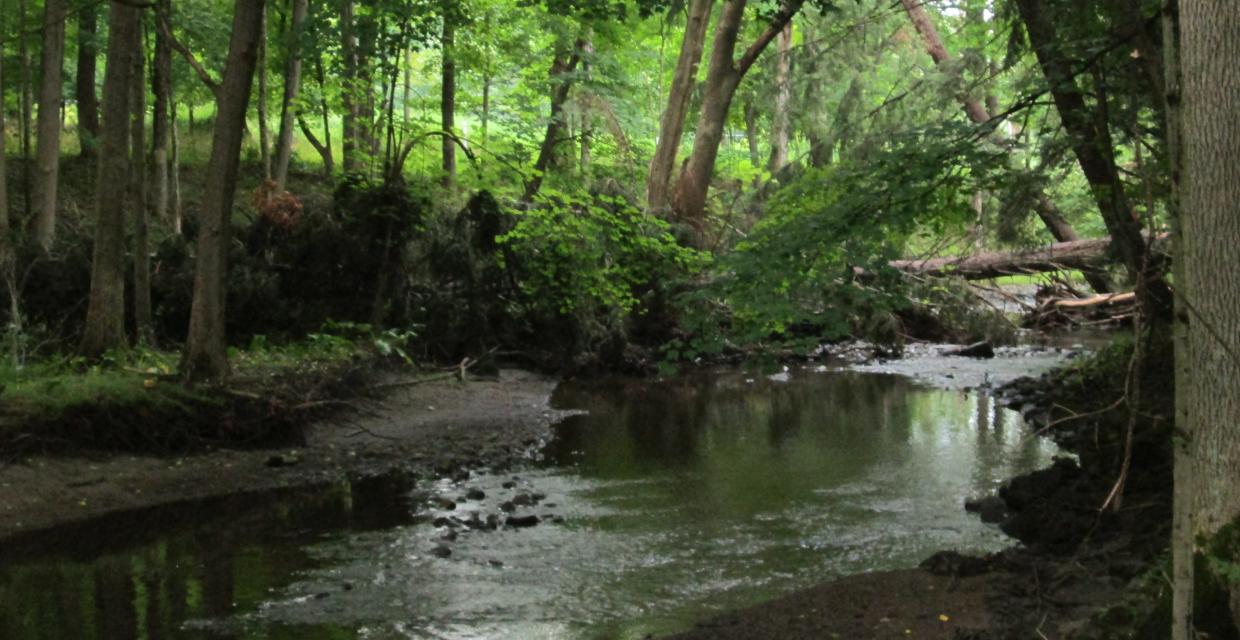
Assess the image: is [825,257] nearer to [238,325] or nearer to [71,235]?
[238,325]

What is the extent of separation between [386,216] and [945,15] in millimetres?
18128

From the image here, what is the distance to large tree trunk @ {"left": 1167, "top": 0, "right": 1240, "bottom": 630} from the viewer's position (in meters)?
5.08

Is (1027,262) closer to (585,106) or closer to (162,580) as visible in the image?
(585,106)

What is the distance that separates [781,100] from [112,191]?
24.0m

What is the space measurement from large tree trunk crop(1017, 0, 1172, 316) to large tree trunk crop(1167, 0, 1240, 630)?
139 inches

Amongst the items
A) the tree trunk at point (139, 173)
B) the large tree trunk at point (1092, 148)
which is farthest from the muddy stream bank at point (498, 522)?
the tree trunk at point (139, 173)

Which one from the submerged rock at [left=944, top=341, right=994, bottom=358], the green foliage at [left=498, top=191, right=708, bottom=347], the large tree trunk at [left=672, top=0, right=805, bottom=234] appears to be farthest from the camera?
the large tree trunk at [left=672, top=0, right=805, bottom=234]

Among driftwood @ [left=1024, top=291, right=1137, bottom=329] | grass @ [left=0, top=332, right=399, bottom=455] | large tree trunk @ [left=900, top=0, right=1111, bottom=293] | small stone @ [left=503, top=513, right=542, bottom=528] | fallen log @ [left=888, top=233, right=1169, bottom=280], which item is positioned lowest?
Answer: small stone @ [left=503, top=513, right=542, bottom=528]

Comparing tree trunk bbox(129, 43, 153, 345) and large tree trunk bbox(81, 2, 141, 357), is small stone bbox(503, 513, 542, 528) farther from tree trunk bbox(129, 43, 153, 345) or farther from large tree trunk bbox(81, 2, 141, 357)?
tree trunk bbox(129, 43, 153, 345)

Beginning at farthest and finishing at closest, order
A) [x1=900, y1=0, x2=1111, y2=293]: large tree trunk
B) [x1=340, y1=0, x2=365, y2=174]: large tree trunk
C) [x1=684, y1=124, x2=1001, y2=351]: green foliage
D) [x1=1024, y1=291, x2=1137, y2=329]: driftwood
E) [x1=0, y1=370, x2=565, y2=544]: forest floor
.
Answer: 1. [x1=340, y1=0, x2=365, y2=174]: large tree trunk
2. [x1=1024, y1=291, x2=1137, y2=329]: driftwood
3. [x1=900, y1=0, x2=1111, y2=293]: large tree trunk
4. [x1=0, y1=370, x2=565, y2=544]: forest floor
5. [x1=684, y1=124, x2=1001, y2=351]: green foliage

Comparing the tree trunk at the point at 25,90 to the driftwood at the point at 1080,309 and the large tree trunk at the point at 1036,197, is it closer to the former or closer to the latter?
the large tree trunk at the point at 1036,197

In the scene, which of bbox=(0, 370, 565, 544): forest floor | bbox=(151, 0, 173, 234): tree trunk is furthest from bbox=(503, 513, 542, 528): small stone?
bbox=(151, 0, 173, 234): tree trunk

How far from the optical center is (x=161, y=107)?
18.4 m

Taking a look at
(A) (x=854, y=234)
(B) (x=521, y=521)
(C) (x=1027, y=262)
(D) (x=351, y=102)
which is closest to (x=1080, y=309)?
(C) (x=1027, y=262)
